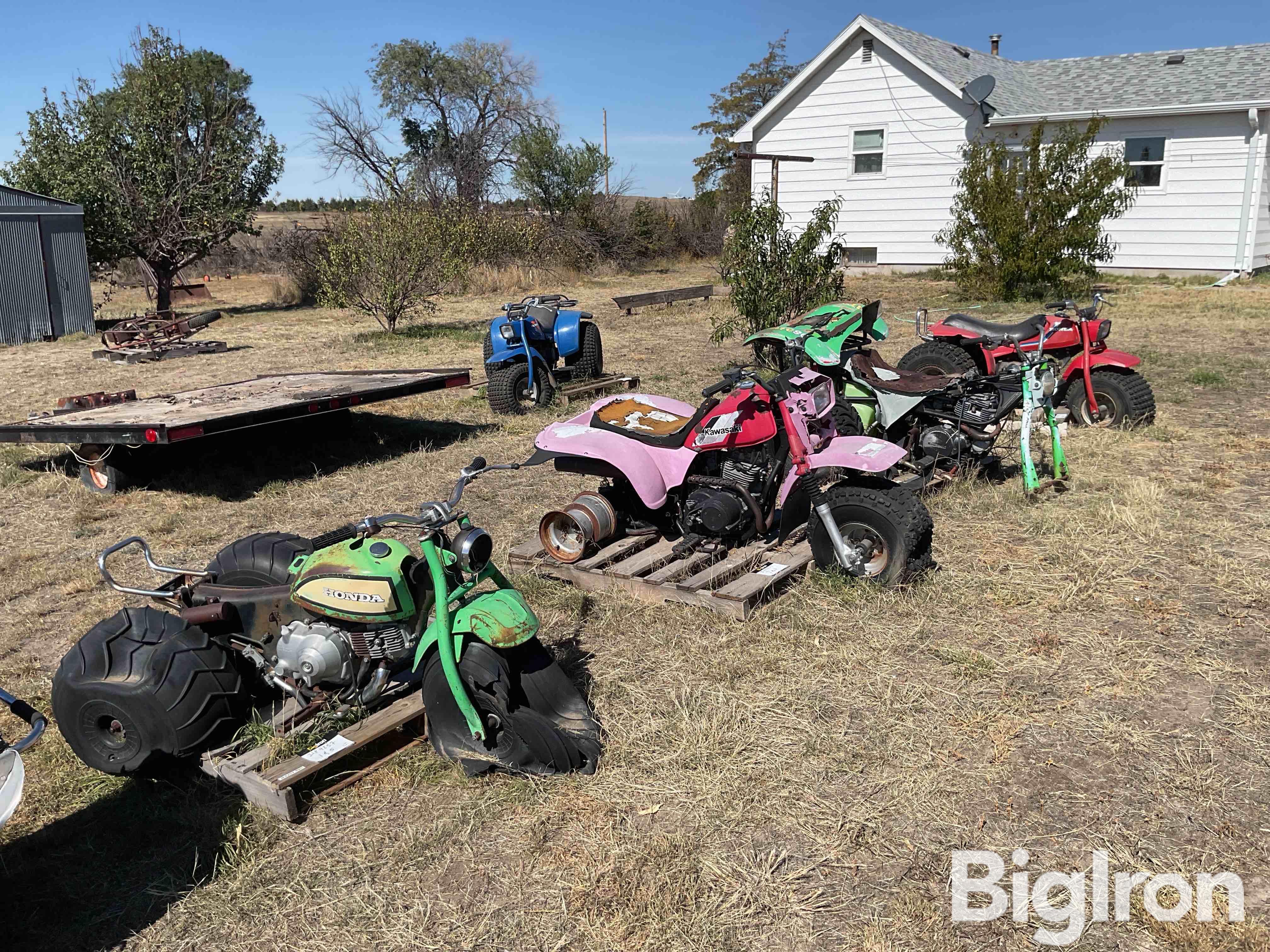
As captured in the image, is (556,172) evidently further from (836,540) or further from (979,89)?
(836,540)

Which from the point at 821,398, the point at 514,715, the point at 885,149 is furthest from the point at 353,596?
the point at 885,149

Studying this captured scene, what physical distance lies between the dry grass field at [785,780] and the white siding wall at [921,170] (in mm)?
14253

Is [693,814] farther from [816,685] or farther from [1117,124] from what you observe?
[1117,124]

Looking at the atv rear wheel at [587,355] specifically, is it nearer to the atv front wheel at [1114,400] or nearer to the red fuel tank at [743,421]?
the atv front wheel at [1114,400]

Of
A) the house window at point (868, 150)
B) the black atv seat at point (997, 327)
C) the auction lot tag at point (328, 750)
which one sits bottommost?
the auction lot tag at point (328, 750)

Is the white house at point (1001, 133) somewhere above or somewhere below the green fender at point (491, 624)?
above

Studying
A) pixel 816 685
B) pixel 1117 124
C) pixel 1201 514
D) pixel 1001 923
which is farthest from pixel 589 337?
pixel 1117 124

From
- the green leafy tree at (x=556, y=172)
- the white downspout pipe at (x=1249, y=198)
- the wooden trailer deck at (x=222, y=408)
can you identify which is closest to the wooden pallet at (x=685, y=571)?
the wooden trailer deck at (x=222, y=408)

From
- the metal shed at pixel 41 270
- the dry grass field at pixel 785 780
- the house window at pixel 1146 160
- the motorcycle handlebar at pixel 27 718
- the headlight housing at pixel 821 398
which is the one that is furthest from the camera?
the house window at pixel 1146 160

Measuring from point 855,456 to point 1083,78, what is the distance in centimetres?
2059

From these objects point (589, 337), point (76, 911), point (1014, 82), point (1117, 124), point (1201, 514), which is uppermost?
point (1014, 82)

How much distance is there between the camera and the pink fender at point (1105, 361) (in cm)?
769

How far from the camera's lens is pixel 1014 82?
70.4 ft

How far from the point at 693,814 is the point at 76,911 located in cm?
184
